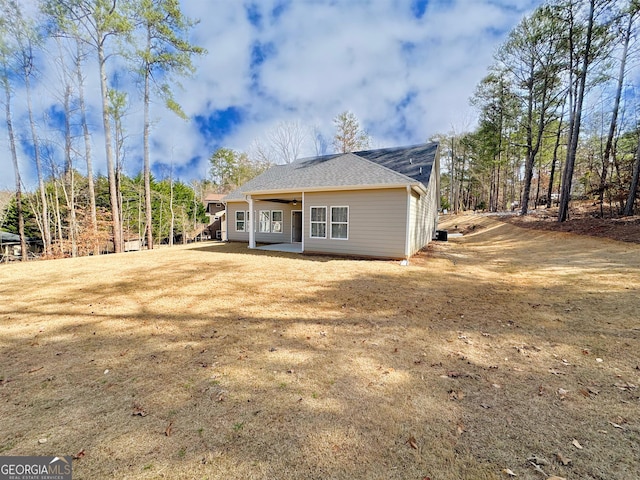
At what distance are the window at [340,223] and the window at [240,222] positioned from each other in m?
7.46

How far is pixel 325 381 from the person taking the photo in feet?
8.87

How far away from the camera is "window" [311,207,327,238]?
10938 mm

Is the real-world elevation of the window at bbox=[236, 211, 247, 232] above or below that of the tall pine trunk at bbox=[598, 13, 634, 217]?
below

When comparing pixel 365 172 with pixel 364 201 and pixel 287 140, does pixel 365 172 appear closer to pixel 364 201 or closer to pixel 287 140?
pixel 364 201

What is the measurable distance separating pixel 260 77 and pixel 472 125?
23953mm

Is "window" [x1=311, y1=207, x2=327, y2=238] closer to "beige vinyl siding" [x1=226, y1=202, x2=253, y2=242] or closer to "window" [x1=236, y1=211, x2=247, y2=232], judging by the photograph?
"beige vinyl siding" [x1=226, y1=202, x2=253, y2=242]

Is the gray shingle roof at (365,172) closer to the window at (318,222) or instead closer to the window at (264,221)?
the window at (318,222)

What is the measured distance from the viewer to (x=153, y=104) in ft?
49.6

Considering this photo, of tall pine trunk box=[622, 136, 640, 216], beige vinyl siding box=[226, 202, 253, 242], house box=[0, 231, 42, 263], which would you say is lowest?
house box=[0, 231, 42, 263]

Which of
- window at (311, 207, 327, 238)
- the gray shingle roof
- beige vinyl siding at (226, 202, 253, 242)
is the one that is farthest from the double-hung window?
window at (311, 207, 327, 238)

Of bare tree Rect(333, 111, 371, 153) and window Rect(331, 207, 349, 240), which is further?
bare tree Rect(333, 111, 371, 153)

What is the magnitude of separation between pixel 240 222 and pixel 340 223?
26.8 feet

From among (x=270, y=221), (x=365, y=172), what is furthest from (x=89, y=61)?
(x=365, y=172)

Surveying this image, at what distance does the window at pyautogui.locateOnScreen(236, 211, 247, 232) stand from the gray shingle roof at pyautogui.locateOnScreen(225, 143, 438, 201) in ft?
5.39
